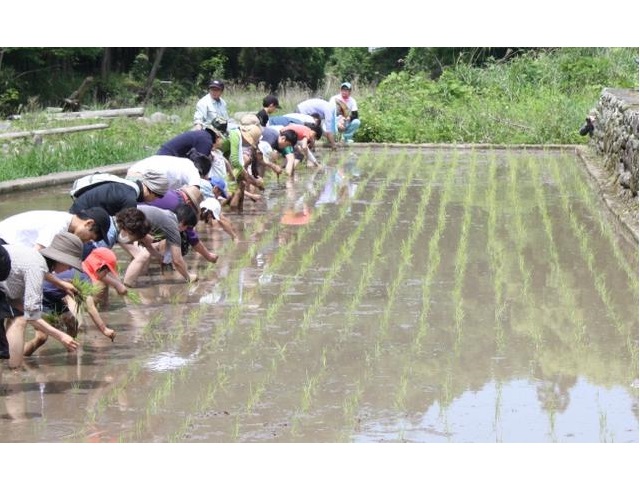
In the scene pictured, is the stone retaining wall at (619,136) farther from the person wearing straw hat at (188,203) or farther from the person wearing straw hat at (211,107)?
the person wearing straw hat at (188,203)

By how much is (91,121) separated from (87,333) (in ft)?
46.9

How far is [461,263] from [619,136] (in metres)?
5.59

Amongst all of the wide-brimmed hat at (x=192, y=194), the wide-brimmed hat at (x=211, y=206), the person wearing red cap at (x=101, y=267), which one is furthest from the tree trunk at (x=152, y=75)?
the person wearing red cap at (x=101, y=267)

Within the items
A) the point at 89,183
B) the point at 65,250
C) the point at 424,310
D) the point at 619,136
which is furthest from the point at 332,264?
the point at 619,136

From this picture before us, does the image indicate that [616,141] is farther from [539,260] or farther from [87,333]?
[87,333]

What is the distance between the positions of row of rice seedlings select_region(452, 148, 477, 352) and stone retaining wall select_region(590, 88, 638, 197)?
6.07 ft

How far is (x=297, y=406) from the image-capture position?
6297 millimetres

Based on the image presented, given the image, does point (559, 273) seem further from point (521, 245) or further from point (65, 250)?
point (65, 250)

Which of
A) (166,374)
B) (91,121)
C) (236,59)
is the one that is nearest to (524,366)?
(166,374)

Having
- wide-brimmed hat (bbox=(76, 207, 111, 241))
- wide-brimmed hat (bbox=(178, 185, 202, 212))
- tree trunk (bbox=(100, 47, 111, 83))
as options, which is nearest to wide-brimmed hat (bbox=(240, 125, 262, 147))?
wide-brimmed hat (bbox=(178, 185, 202, 212))

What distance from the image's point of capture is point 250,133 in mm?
13641

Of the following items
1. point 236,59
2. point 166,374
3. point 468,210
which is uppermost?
point 166,374

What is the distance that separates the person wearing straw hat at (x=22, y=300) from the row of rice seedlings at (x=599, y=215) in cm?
457

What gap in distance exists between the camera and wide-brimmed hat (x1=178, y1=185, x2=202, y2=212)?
9.96 metres
